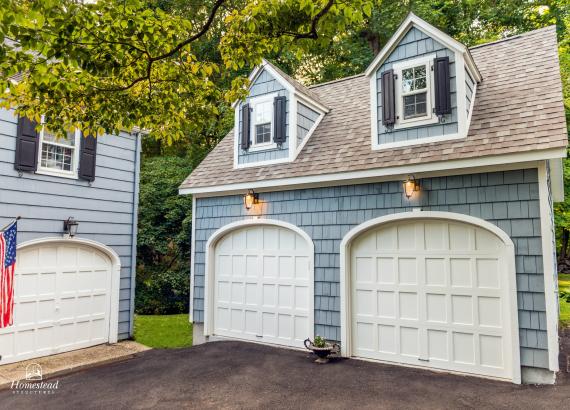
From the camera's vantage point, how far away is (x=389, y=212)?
6.40m

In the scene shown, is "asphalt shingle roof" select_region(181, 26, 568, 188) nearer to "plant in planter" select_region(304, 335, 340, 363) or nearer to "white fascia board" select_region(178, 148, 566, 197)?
"white fascia board" select_region(178, 148, 566, 197)

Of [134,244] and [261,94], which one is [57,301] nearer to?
[134,244]

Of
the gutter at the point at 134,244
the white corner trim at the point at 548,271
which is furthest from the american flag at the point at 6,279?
the white corner trim at the point at 548,271

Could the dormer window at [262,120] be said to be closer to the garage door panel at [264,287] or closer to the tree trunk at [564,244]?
the garage door panel at [264,287]

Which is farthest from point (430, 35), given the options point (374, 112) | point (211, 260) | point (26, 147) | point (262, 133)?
point (26, 147)

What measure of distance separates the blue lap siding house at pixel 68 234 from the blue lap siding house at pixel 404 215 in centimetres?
156

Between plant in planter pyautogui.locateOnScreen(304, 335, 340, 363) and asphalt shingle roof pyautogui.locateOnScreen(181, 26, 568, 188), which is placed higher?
asphalt shingle roof pyautogui.locateOnScreen(181, 26, 568, 188)

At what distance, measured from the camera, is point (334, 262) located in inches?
270

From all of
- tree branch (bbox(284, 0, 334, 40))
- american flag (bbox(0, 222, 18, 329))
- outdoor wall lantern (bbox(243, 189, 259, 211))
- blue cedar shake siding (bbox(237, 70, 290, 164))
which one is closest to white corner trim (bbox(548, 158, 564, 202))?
tree branch (bbox(284, 0, 334, 40))

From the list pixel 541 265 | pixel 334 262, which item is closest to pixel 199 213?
pixel 334 262

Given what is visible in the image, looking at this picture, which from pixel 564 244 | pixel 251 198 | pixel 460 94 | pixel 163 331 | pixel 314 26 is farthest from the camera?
pixel 564 244

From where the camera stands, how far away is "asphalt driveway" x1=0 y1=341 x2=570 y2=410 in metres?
4.79

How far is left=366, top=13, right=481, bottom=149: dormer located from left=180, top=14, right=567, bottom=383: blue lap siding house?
2 cm

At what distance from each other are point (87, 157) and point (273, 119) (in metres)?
3.79
